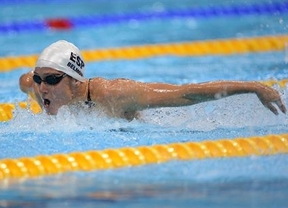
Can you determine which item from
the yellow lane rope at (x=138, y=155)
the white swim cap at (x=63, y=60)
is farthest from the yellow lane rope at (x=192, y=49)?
the yellow lane rope at (x=138, y=155)

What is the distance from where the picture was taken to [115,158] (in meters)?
3.96

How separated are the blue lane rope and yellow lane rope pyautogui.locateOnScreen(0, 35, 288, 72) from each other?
1.42 metres

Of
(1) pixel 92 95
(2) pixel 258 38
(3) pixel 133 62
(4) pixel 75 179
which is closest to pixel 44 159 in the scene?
(4) pixel 75 179

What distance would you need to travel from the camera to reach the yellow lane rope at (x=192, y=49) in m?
7.24

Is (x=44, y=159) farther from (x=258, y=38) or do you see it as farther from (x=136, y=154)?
(x=258, y=38)

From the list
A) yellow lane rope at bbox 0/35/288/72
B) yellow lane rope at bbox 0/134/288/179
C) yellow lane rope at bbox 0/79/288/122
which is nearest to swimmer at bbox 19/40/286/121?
yellow lane rope at bbox 0/134/288/179

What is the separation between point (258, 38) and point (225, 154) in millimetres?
3808

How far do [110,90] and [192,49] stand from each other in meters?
3.27

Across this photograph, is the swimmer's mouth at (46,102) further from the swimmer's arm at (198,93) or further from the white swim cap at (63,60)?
the swimmer's arm at (198,93)

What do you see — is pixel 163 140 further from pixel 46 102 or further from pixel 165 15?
pixel 165 15

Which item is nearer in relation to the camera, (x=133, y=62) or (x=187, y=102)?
(x=187, y=102)

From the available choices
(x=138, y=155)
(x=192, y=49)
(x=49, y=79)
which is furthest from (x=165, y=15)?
(x=138, y=155)

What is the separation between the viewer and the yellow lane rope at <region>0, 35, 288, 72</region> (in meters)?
7.24

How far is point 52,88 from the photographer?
427 centimetres
